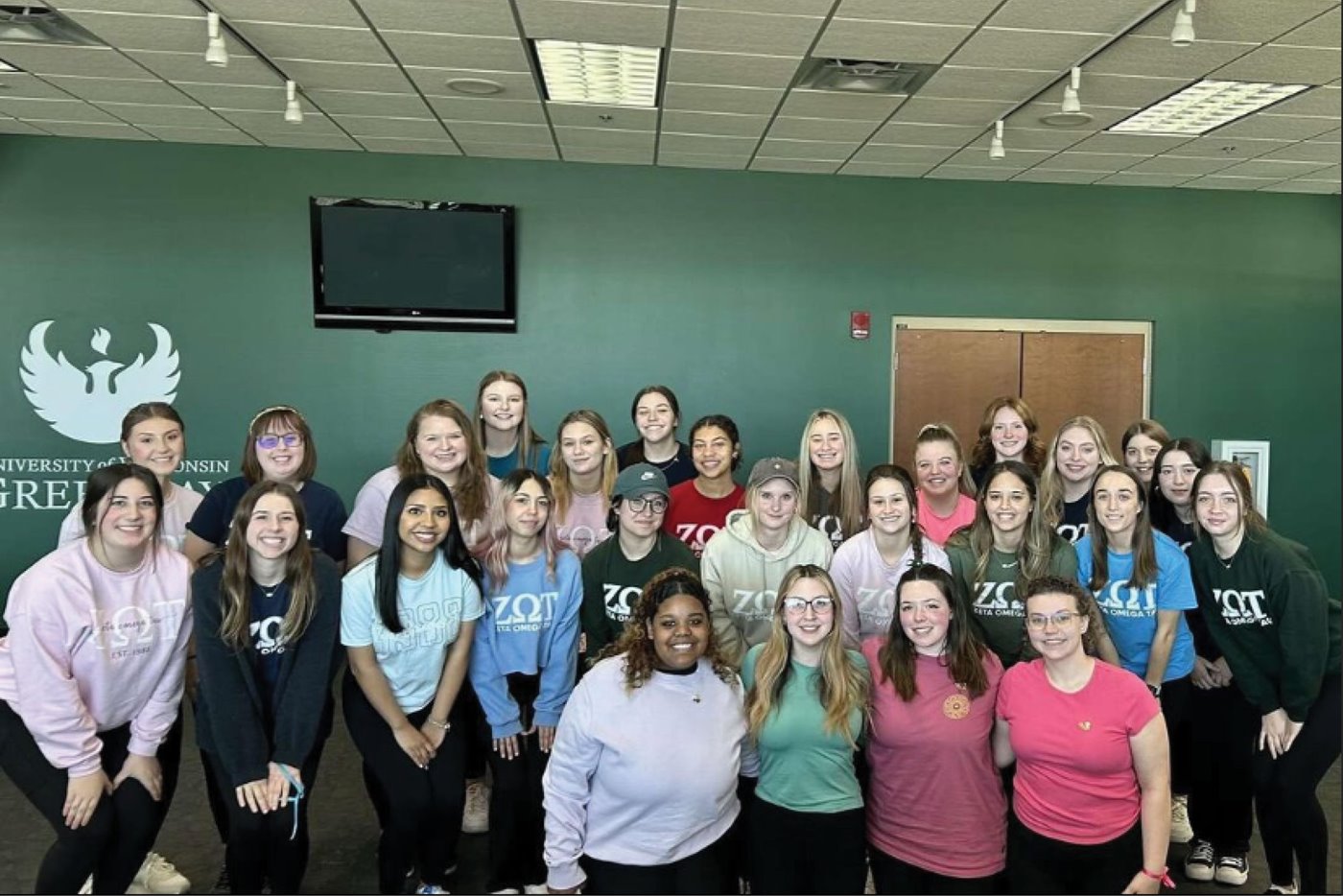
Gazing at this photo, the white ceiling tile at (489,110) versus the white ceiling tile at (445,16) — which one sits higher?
the white ceiling tile at (489,110)

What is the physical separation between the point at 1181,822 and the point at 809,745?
6.18 feet

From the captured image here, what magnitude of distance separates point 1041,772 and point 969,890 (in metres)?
0.36

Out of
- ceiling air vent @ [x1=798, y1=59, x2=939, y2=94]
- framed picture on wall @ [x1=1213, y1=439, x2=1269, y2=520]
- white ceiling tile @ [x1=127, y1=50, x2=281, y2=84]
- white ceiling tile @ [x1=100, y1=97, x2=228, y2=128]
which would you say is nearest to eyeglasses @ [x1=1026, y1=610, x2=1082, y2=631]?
ceiling air vent @ [x1=798, y1=59, x2=939, y2=94]

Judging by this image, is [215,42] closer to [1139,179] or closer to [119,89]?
[119,89]

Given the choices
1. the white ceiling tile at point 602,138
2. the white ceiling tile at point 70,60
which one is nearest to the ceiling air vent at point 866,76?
the white ceiling tile at point 602,138

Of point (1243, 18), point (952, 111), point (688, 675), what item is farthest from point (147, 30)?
point (1243, 18)

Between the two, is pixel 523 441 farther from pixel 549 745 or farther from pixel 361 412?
pixel 361 412

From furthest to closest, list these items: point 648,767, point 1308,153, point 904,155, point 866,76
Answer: point 904,155 → point 1308,153 → point 866,76 → point 648,767

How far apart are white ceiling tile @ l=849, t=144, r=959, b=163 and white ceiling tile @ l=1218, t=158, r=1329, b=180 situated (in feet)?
6.40

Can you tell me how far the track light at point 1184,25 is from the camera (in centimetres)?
309

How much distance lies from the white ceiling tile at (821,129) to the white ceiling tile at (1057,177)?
4.87ft

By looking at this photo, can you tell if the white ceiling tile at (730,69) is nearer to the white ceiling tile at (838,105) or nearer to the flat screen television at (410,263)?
the white ceiling tile at (838,105)

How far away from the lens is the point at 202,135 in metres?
5.28

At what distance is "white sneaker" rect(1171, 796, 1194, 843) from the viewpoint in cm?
317
